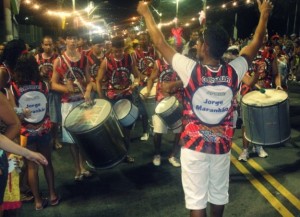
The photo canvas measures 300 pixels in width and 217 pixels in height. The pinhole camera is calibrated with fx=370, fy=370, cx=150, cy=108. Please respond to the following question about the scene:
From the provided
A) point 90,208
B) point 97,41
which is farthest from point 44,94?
point 97,41

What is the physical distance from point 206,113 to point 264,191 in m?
2.54

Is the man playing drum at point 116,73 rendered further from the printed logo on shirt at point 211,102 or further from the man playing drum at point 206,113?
the printed logo on shirt at point 211,102

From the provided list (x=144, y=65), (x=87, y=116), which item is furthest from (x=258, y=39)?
(x=144, y=65)

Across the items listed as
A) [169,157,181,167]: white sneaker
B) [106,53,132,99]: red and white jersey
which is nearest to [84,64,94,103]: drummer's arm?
[106,53,132,99]: red and white jersey

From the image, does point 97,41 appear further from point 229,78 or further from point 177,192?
point 229,78

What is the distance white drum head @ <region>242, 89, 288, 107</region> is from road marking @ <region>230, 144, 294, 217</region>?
1178 mm

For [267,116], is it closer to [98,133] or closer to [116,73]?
[98,133]

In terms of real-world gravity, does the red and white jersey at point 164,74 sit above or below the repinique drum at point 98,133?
above

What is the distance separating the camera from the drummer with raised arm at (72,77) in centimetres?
567

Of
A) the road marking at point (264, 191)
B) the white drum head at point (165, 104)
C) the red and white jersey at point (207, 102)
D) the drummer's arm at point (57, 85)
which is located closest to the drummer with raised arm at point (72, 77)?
the drummer's arm at point (57, 85)

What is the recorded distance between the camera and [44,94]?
4.68 meters

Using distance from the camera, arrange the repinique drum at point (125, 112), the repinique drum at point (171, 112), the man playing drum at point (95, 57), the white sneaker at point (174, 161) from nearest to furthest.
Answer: the repinique drum at point (171, 112), the repinique drum at point (125, 112), the white sneaker at point (174, 161), the man playing drum at point (95, 57)

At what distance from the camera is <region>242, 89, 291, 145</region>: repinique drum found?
531cm

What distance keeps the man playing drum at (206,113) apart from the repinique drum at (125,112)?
96.3 inches
